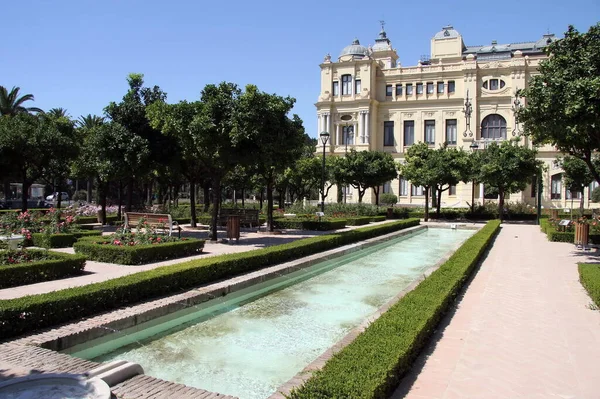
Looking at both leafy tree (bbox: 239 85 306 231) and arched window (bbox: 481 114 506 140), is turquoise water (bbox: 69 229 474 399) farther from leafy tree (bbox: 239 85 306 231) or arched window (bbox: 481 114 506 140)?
arched window (bbox: 481 114 506 140)

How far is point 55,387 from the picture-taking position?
3.89 metres

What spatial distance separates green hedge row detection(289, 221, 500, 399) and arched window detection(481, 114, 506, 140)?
4998cm

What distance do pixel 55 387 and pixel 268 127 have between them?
36.4 ft

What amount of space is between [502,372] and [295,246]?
7.96m

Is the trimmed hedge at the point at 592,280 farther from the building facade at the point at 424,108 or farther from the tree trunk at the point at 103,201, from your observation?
the building facade at the point at 424,108

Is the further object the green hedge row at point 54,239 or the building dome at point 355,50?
the building dome at point 355,50

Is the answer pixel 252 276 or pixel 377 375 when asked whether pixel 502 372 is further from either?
pixel 252 276

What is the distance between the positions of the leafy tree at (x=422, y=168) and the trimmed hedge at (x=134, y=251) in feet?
76.6

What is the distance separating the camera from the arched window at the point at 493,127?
52469 mm

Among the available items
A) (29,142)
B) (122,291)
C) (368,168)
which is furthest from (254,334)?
(368,168)

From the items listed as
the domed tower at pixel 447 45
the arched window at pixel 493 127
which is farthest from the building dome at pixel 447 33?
the arched window at pixel 493 127

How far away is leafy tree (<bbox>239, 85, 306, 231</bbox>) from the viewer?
45.4 ft

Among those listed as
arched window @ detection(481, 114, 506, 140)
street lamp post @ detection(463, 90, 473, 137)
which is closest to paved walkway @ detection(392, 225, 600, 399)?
street lamp post @ detection(463, 90, 473, 137)

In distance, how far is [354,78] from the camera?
5659cm
